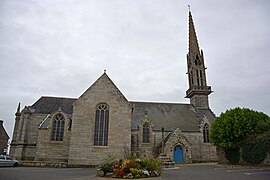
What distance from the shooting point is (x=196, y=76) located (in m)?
34.9

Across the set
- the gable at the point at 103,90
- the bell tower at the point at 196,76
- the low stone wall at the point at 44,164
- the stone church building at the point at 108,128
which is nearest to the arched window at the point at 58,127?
the stone church building at the point at 108,128

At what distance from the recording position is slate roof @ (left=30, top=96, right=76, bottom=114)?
2764cm

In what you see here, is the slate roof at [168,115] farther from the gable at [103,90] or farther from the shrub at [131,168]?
the shrub at [131,168]

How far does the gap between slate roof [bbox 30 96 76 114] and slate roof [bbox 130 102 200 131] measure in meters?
8.81

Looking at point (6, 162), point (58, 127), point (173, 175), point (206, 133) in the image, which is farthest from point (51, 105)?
point (173, 175)

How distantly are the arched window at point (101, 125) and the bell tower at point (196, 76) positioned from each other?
17.1 m

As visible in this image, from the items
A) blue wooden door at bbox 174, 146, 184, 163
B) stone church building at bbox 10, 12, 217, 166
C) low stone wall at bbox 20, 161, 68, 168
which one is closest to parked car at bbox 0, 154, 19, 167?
low stone wall at bbox 20, 161, 68, 168

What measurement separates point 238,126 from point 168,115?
11.7 metres

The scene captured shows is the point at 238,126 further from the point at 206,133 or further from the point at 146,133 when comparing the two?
the point at 146,133

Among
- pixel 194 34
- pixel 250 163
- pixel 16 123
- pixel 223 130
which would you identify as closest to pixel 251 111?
pixel 223 130

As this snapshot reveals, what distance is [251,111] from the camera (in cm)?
1997

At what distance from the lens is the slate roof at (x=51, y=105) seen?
2764cm

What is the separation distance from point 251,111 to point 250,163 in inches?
189

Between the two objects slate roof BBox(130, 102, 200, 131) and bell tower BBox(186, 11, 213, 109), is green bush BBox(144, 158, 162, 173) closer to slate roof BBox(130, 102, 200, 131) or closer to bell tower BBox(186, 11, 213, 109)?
slate roof BBox(130, 102, 200, 131)
